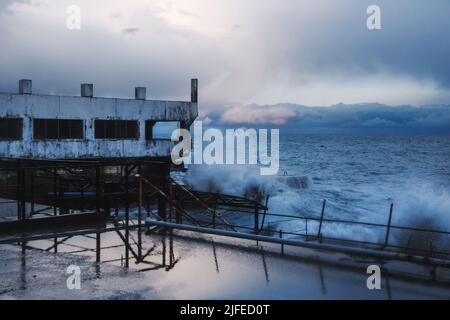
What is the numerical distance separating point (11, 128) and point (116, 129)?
8354 millimetres

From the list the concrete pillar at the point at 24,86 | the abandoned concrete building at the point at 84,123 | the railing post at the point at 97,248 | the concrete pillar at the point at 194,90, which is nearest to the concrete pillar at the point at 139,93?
the abandoned concrete building at the point at 84,123

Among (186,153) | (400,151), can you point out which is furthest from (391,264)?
(400,151)

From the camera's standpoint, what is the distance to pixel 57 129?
41.0 m

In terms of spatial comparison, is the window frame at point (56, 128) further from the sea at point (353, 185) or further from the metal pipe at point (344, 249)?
the metal pipe at point (344, 249)

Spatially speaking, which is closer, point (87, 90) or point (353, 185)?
point (87, 90)

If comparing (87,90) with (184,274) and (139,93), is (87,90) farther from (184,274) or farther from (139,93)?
(184,274)

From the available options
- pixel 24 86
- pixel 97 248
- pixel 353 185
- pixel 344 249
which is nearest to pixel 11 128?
pixel 24 86

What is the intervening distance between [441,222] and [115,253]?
121 feet

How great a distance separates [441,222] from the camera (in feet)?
139

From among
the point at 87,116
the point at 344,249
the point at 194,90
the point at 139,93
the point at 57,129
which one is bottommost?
the point at 344,249

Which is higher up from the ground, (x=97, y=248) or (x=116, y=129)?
(x=116, y=129)

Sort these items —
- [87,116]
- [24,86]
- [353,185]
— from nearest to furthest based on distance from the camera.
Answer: [24,86], [87,116], [353,185]

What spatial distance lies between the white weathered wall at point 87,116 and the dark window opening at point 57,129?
32 cm
